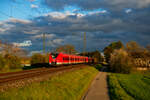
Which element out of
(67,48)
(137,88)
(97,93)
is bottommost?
(137,88)

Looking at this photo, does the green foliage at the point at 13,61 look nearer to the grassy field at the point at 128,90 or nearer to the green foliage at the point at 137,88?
the grassy field at the point at 128,90

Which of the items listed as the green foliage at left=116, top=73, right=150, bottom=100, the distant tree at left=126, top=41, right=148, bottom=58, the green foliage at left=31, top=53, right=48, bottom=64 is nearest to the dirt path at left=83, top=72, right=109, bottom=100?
the green foliage at left=116, top=73, right=150, bottom=100

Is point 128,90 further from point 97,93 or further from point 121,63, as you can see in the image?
point 121,63

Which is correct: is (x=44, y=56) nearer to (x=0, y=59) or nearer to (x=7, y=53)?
(x=7, y=53)

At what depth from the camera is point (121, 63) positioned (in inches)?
1353

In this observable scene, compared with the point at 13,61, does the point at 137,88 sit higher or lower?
lower

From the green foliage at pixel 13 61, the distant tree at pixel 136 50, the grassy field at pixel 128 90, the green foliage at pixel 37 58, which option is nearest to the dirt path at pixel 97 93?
the grassy field at pixel 128 90

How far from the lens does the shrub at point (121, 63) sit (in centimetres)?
3391

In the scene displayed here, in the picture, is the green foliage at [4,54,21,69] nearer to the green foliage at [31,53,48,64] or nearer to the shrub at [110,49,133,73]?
the green foliage at [31,53,48,64]

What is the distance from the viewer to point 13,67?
30.7m

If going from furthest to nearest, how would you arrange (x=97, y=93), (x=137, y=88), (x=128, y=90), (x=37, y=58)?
(x=37, y=58) → (x=137, y=88) → (x=128, y=90) → (x=97, y=93)

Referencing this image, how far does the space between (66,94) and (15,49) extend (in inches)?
1036

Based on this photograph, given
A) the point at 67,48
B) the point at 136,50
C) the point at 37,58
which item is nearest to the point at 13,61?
the point at 37,58

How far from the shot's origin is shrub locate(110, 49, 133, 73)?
33906 millimetres
